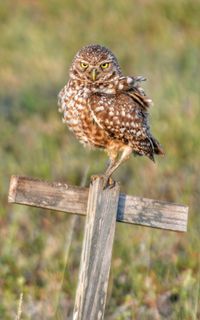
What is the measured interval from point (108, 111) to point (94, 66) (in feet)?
0.98

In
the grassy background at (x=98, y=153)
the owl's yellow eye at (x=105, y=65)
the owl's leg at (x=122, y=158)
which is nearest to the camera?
the owl's leg at (x=122, y=158)

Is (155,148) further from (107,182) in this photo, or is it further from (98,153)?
(98,153)

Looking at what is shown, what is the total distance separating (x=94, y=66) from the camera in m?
4.73

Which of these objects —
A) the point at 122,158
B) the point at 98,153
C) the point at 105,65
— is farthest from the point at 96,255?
the point at 98,153

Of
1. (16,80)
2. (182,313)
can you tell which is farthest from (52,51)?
(182,313)

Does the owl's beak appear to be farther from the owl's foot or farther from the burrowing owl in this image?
the owl's foot

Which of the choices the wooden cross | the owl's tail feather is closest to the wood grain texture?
the wooden cross

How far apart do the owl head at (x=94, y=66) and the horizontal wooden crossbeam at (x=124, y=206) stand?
3.00ft

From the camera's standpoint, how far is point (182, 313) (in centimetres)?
517

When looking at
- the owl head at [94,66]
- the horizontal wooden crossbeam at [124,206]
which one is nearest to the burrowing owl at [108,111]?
the owl head at [94,66]

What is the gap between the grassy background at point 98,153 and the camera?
5969mm

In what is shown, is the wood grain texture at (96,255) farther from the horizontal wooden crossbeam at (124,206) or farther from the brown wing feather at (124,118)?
the brown wing feather at (124,118)

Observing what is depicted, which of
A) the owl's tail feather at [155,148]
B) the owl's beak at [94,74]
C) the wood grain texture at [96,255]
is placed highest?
the owl's beak at [94,74]

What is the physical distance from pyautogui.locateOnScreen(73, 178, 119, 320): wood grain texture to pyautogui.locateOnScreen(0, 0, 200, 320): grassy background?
34.8 inches
